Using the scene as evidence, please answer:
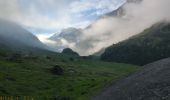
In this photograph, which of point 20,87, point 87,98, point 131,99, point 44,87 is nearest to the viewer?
point 131,99

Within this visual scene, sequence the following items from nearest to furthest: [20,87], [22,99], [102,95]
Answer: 1. [102,95]
2. [22,99]
3. [20,87]

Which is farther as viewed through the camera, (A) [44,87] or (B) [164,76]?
(A) [44,87]

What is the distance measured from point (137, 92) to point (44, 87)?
75026 millimetres

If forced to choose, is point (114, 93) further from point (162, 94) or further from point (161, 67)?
point (162, 94)

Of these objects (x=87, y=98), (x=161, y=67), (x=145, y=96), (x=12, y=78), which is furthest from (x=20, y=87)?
(x=145, y=96)

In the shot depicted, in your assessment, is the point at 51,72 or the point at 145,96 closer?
the point at 145,96

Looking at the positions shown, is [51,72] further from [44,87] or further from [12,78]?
[44,87]

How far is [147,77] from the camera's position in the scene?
219ft

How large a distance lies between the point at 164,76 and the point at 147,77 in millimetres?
5771

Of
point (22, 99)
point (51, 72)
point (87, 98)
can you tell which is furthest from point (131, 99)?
point (51, 72)

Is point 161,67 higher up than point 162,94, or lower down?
higher up

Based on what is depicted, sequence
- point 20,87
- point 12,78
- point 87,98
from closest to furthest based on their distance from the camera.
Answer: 1. point 87,98
2. point 20,87
3. point 12,78

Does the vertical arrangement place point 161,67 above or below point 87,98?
above

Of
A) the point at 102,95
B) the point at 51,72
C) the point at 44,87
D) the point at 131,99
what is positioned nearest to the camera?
the point at 131,99
